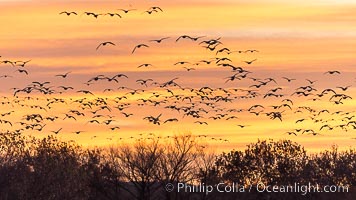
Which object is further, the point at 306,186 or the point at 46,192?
the point at 306,186

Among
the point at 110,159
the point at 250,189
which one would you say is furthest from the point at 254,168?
the point at 110,159

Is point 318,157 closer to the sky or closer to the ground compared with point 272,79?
closer to the sky

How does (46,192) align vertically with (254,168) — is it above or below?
below

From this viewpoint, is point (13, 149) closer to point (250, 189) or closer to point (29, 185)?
point (29, 185)

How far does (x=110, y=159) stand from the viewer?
138 metres

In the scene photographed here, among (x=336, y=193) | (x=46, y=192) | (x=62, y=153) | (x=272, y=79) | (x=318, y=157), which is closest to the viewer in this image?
(x=272, y=79)

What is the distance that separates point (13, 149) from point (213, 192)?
1264 inches

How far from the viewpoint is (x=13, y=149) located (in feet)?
369

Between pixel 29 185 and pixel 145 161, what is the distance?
27.0m

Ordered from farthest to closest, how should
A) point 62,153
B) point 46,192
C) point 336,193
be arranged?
point 336,193, point 62,153, point 46,192

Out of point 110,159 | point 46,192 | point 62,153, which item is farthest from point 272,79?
point 110,159

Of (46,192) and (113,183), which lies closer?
(46,192)

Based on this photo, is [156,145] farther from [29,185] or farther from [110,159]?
[29,185]

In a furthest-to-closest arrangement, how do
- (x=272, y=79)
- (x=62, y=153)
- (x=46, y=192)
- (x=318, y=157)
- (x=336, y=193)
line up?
(x=318, y=157)
(x=336, y=193)
(x=62, y=153)
(x=46, y=192)
(x=272, y=79)
